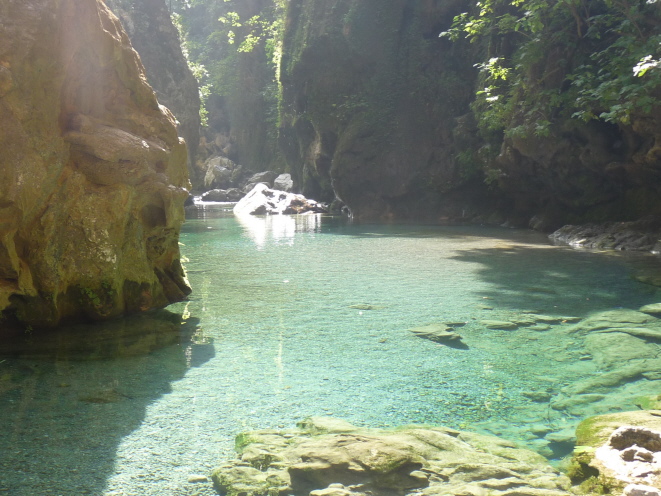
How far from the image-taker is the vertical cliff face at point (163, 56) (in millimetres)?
30219

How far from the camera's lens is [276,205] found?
27906 millimetres

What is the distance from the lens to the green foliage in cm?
1127

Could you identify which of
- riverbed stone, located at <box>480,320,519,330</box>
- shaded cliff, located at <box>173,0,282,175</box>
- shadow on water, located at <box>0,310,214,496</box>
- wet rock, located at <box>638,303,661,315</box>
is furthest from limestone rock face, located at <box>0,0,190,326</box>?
shaded cliff, located at <box>173,0,282,175</box>

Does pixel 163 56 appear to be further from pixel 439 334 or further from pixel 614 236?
pixel 439 334

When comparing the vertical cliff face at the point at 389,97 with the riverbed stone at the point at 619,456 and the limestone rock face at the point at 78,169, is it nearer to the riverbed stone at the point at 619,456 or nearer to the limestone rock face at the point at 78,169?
the limestone rock face at the point at 78,169

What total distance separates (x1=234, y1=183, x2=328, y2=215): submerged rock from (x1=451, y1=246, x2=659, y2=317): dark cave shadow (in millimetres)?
15455

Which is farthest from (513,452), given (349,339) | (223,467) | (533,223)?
(533,223)

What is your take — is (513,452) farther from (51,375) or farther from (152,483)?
(51,375)

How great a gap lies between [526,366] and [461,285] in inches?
143

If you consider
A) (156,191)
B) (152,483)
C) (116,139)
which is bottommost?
(152,483)

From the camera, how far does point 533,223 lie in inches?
704

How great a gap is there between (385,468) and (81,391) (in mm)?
2398

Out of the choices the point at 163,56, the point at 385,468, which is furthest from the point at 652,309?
the point at 163,56

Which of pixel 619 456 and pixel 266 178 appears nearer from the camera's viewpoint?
pixel 619 456
